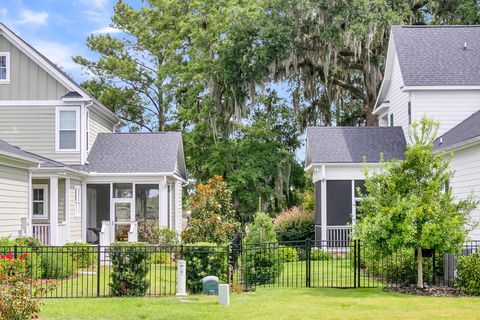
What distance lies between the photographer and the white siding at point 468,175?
1834 cm

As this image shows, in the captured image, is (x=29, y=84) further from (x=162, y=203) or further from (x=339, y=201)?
(x=339, y=201)

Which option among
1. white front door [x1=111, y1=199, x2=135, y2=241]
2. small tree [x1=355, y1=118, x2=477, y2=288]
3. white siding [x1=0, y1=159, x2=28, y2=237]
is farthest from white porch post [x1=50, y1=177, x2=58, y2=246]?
small tree [x1=355, y1=118, x2=477, y2=288]

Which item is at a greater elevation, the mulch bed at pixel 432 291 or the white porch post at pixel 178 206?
the white porch post at pixel 178 206

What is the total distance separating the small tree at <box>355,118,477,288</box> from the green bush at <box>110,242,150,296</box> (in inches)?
188

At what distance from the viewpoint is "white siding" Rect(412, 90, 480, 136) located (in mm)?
24156

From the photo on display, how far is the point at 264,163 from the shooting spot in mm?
34000

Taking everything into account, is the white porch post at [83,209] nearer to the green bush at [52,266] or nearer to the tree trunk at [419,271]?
the green bush at [52,266]

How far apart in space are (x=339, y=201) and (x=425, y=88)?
16.6 ft

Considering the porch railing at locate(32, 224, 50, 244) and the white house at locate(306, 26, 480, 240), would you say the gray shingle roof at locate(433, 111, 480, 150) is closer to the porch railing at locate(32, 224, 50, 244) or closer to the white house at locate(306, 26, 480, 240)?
the white house at locate(306, 26, 480, 240)

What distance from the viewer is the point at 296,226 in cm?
2802

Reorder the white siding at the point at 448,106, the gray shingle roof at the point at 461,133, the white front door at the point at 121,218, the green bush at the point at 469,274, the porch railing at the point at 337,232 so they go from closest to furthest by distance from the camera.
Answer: the green bush at the point at 469,274 → the gray shingle roof at the point at 461,133 → the white siding at the point at 448,106 → the porch railing at the point at 337,232 → the white front door at the point at 121,218

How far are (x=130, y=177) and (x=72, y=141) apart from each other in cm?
258

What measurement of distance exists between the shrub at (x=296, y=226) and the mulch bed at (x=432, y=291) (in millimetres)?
12110

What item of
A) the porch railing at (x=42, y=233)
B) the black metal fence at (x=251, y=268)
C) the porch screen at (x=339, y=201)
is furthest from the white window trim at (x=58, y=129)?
the porch screen at (x=339, y=201)
